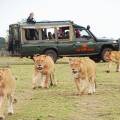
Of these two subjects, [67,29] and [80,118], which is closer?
[80,118]

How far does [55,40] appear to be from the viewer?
34312 mm

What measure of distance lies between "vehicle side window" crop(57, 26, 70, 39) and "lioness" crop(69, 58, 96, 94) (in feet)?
55.1

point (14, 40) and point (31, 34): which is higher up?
point (31, 34)

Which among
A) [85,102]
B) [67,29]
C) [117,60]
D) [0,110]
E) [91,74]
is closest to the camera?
[0,110]

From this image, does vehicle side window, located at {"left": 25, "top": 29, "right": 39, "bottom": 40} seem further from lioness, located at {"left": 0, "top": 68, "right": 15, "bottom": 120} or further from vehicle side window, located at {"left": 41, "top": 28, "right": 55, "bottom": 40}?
lioness, located at {"left": 0, "top": 68, "right": 15, "bottom": 120}

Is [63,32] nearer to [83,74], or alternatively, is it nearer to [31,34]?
[31,34]

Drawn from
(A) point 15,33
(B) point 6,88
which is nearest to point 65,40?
(A) point 15,33

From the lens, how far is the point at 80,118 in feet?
40.0

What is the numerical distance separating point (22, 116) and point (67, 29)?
2200cm

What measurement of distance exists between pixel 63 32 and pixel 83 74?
58.3ft

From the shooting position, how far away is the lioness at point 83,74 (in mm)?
16531

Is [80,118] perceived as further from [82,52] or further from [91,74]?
[82,52]

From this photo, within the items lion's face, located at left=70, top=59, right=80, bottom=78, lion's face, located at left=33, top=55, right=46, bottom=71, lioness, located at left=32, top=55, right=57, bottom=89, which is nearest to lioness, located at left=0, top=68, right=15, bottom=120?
lion's face, located at left=70, top=59, right=80, bottom=78

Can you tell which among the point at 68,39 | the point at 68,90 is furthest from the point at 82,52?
the point at 68,90
